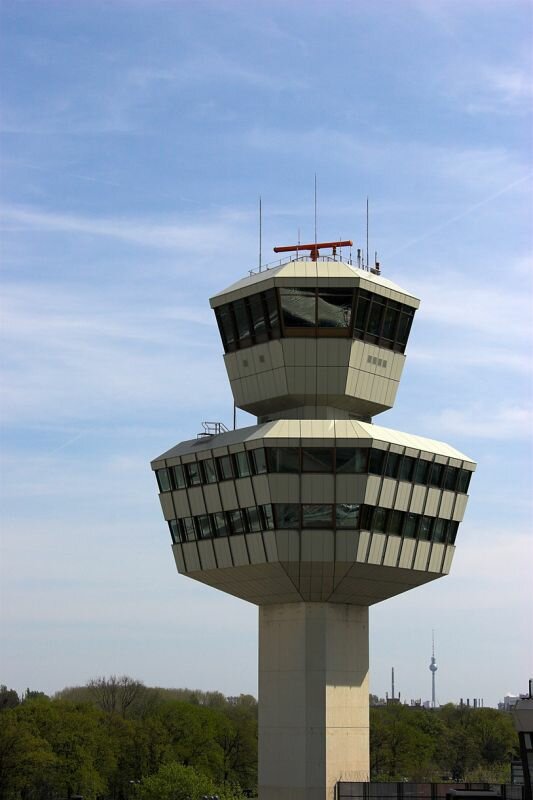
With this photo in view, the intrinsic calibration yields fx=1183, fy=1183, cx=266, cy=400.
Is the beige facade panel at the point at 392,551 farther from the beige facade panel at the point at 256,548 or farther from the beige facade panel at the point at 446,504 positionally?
the beige facade panel at the point at 256,548

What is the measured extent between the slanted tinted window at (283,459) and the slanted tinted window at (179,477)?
6.76 meters

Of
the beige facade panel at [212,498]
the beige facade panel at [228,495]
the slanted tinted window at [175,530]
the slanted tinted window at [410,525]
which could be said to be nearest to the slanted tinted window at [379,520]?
the slanted tinted window at [410,525]

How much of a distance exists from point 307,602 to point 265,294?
51.6 feet

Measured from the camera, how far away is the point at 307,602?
59.3 metres

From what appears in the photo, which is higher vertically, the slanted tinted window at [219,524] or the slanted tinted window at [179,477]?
the slanted tinted window at [179,477]

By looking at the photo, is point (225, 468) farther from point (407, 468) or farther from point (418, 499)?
point (418, 499)

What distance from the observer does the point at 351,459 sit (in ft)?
188

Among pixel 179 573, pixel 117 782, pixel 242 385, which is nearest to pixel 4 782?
pixel 117 782

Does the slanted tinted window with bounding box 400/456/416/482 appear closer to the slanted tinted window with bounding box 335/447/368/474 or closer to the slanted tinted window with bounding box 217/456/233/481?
the slanted tinted window with bounding box 335/447/368/474

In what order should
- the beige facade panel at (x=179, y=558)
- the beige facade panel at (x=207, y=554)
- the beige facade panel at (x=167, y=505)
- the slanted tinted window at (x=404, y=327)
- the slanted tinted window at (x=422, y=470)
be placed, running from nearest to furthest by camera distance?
the slanted tinted window at (x=422, y=470), the beige facade panel at (x=207, y=554), the slanted tinted window at (x=404, y=327), the beige facade panel at (x=179, y=558), the beige facade panel at (x=167, y=505)

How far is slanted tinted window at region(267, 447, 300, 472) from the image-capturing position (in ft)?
188

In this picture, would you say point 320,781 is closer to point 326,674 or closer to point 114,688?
point 326,674

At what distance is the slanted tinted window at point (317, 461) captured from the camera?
2254 inches

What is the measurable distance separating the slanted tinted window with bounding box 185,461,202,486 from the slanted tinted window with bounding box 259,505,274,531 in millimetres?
4783
